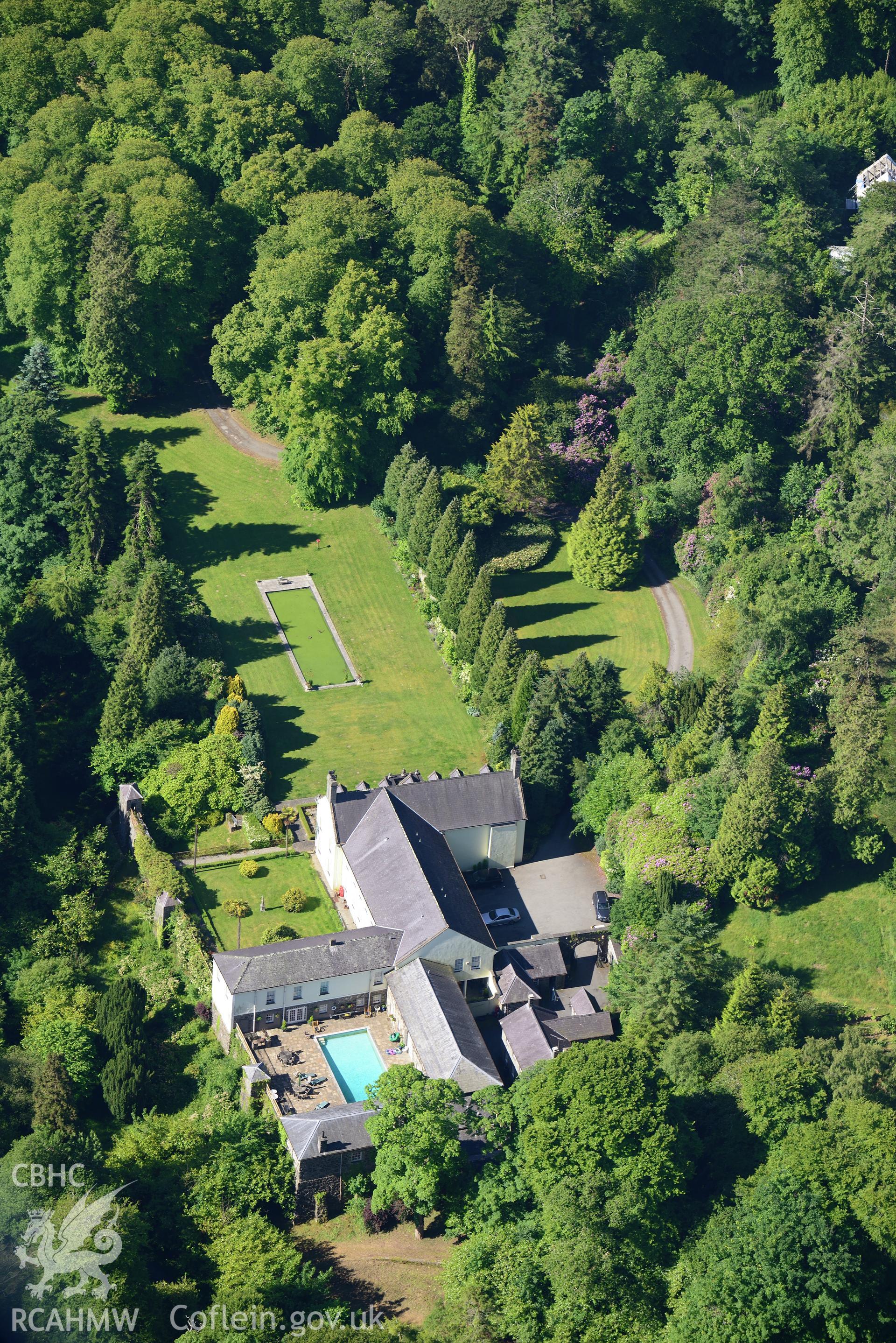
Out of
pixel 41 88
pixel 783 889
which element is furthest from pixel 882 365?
pixel 41 88

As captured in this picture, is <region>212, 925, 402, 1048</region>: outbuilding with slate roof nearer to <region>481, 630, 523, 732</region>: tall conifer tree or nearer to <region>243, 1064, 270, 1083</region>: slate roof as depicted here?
<region>243, 1064, 270, 1083</region>: slate roof

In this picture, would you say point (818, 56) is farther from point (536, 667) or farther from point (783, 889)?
point (783, 889)

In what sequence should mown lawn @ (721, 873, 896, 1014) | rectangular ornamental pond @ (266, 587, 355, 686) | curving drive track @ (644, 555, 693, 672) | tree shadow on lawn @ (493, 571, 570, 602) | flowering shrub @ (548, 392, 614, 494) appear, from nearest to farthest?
1. mown lawn @ (721, 873, 896, 1014)
2. curving drive track @ (644, 555, 693, 672)
3. rectangular ornamental pond @ (266, 587, 355, 686)
4. tree shadow on lawn @ (493, 571, 570, 602)
5. flowering shrub @ (548, 392, 614, 494)

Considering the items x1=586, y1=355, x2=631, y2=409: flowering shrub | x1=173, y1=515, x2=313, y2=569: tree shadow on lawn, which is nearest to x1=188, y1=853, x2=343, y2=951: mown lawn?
x1=173, y1=515, x2=313, y2=569: tree shadow on lawn

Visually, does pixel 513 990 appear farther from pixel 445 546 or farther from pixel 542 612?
pixel 445 546

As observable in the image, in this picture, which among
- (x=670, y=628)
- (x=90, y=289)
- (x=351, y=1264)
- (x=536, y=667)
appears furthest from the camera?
(x=90, y=289)

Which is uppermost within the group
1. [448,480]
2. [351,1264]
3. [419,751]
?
[448,480]

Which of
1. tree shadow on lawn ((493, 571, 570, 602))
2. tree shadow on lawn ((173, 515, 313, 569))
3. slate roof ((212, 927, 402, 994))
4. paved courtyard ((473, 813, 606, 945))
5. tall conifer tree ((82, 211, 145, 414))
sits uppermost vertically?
tall conifer tree ((82, 211, 145, 414))
